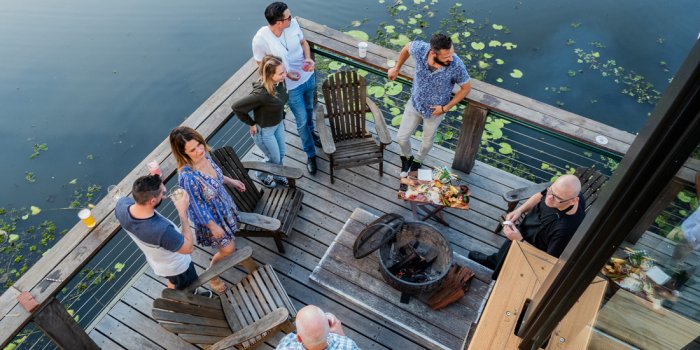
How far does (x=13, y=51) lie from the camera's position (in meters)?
7.17

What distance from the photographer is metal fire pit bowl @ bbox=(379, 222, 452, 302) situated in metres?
3.37

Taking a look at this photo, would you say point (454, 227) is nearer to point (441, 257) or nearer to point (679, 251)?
point (441, 257)

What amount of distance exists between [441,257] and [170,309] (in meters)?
2.04

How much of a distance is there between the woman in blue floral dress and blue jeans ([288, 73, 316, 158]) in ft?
3.23

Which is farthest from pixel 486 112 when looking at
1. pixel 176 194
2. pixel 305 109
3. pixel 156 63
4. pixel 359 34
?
pixel 156 63

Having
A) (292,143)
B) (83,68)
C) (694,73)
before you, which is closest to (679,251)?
(694,73)

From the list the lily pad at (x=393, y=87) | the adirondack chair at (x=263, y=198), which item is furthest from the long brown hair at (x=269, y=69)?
the lily pad at (x=393, y=87)

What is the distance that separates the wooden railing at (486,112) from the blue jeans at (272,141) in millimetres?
1020

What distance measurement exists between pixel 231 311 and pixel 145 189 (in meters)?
1.19

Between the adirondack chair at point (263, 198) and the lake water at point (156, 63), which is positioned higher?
the adirondack chair at point (263, 198)

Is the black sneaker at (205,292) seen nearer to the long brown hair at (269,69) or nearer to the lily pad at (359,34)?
the long brown hair at (269,69)

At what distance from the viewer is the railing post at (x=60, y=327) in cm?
288

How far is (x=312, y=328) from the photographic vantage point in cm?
240

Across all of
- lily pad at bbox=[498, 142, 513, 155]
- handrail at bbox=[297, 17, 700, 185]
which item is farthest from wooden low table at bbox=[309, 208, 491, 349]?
lily pad at bbox=[498, 142, 513, 155]
